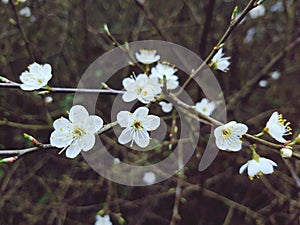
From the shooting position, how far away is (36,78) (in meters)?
1.15

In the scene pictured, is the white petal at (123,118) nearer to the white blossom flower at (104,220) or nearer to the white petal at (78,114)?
the white petal at (78,114)

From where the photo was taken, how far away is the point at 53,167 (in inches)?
92.2

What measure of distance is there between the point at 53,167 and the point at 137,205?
73 centimetres

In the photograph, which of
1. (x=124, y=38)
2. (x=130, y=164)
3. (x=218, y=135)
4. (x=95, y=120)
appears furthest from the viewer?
(x=124, y=38)

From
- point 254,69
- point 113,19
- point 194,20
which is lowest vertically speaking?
point 254,69

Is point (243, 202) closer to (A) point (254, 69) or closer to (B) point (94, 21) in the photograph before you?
(A) point (254, 69)

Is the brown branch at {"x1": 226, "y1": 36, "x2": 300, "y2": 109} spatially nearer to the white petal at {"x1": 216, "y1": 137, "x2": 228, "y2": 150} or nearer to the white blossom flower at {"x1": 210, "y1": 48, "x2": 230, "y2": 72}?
the white blossom flower at {"x1": 210, "y1": 48, "x2": 230, "y2": 72}

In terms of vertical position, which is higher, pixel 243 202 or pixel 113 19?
pixel 113 19

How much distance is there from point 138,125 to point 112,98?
1.20 m

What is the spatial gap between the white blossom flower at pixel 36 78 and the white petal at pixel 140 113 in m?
0.35

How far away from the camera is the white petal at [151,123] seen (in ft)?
3.23

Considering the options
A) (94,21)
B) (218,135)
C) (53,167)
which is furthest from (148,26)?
(218,135)

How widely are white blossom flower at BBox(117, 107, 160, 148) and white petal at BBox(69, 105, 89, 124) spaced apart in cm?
11

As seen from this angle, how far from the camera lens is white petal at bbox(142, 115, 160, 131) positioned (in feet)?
3.23
